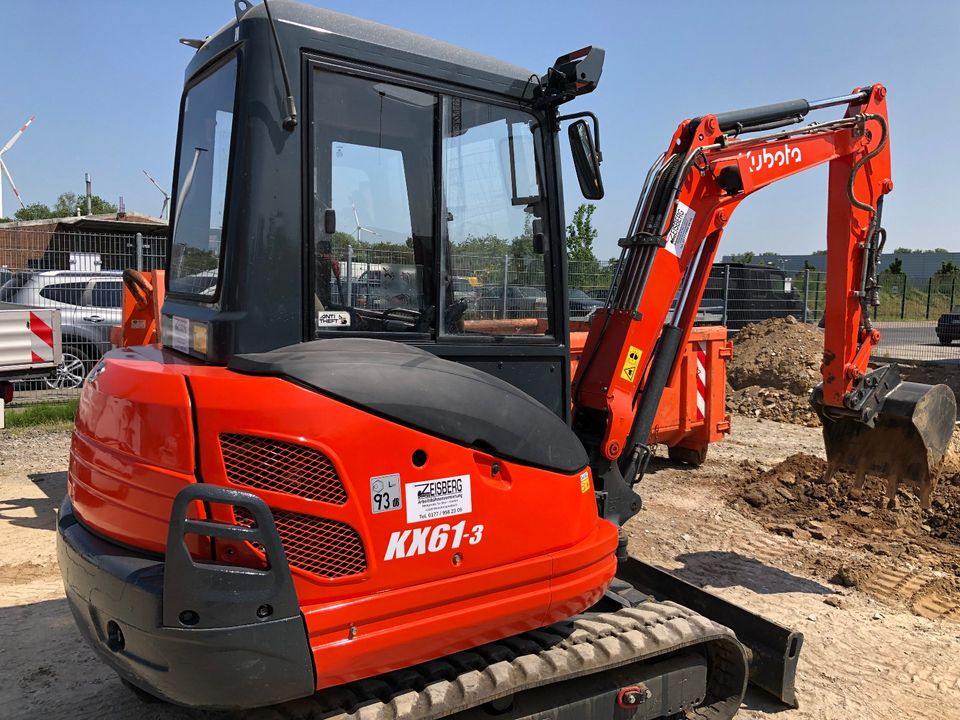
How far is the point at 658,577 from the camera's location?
411 centimetres

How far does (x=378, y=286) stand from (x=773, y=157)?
2363 millimetres

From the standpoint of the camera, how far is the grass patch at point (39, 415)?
9.00 m

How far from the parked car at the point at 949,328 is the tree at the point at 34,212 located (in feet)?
181

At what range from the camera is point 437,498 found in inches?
98.7

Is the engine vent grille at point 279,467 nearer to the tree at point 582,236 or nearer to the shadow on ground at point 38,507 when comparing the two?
the shadow on ground at point 38,507

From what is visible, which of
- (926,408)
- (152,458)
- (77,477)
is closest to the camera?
(152,458)

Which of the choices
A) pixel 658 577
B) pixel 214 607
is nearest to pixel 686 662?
pixel 658 577

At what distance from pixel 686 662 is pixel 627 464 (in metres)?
0.93

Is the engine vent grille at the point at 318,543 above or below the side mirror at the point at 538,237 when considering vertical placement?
below

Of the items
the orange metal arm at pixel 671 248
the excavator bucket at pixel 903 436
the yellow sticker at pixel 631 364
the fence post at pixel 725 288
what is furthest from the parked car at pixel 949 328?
the yellow sticker at pixel 631 364

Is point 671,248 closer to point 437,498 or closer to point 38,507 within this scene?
point 437,498

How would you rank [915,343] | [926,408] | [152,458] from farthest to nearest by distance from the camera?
1. [915,343]
2. [926,408]
3. [152,458]

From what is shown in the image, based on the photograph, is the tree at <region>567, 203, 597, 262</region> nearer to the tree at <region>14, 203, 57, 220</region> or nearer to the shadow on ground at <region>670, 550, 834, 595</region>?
the shadow on ground at <region>670, 550, 834, 595</region>

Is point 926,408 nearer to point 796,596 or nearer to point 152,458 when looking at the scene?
point 796,596
